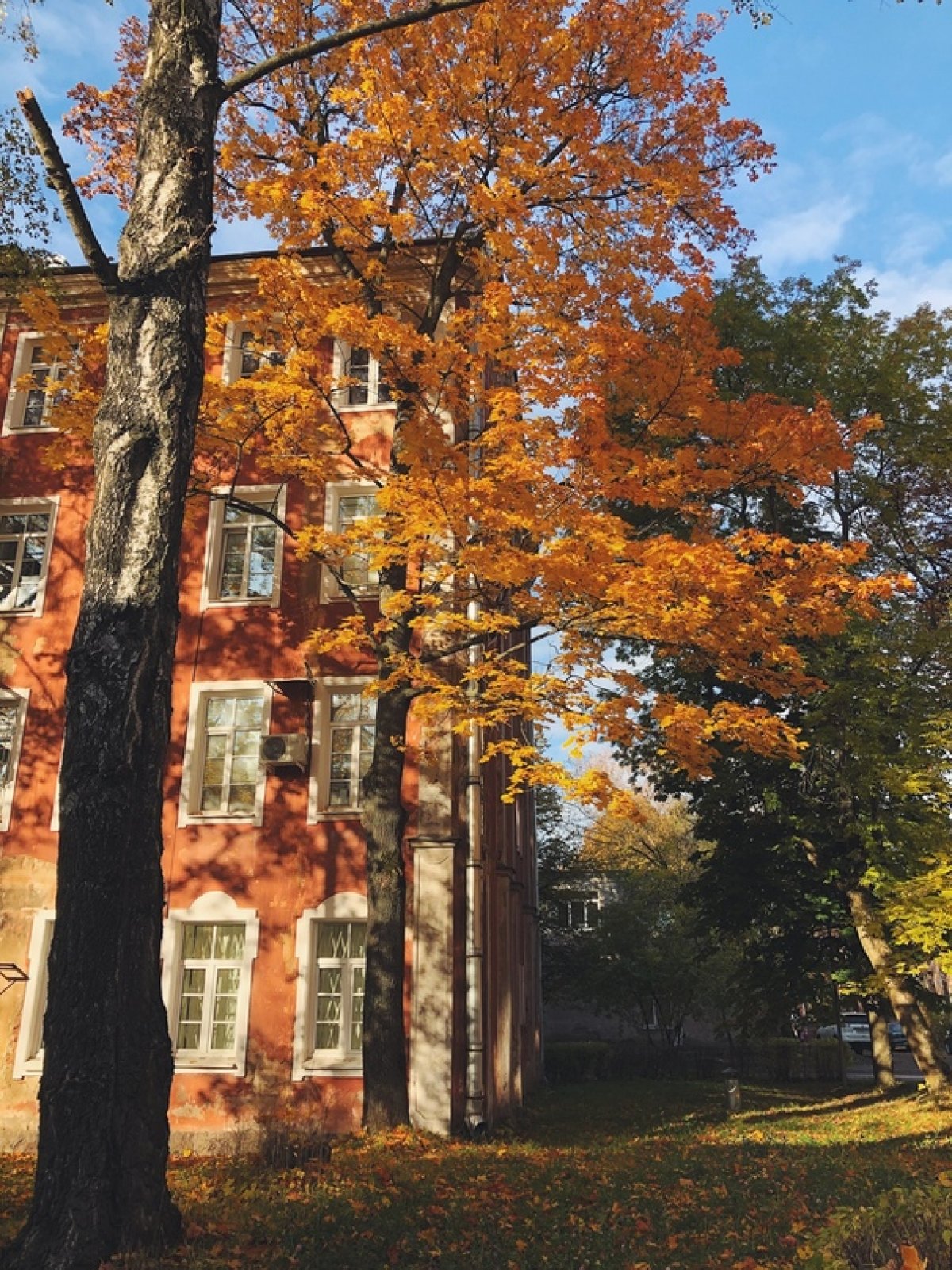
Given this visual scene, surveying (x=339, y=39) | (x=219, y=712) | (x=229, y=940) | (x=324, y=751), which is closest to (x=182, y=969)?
(x=229, y=940)

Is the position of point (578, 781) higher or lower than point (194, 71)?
lower

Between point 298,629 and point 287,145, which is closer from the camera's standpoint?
point 287,145

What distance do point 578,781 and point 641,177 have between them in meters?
8.52

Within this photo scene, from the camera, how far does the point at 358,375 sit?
59.3 feet

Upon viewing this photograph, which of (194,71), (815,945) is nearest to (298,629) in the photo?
→ (194,71)

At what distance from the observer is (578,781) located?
10.3m

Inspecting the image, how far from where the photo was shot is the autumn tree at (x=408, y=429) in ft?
19.2

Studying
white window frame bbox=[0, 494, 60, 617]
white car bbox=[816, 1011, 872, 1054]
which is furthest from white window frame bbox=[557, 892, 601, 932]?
white window frame bbox=[0, 494, 60, 617]

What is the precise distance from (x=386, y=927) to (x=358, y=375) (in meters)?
10.4

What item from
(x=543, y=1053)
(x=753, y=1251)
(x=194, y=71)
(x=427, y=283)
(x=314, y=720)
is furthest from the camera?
(x=543, y=1053)

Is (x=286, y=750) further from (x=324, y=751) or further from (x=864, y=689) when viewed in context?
(x=864, y=689)

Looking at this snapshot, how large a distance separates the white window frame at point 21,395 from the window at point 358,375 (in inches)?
209

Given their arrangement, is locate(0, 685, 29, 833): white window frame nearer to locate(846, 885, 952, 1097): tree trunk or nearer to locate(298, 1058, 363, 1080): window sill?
locate(298, 1058, 363, 1080): window sill

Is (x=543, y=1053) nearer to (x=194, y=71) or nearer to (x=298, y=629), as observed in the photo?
(x=298, y=629)
